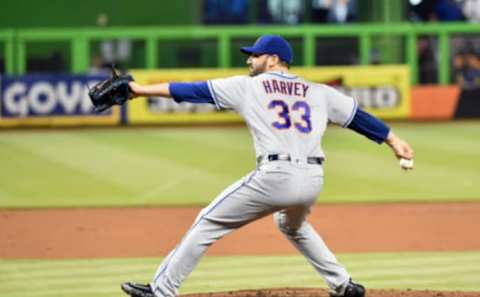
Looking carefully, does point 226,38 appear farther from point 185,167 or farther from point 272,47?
point 272,47

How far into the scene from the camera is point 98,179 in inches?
588

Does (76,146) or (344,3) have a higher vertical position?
(344,3)

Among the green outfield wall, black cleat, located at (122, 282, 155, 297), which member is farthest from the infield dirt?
the green outfield wall

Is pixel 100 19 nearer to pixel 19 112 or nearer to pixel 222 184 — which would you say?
pixel 19 112

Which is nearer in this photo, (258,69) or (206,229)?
(206,229)

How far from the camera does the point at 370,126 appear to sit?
281 inches

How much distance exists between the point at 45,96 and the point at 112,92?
15.6m

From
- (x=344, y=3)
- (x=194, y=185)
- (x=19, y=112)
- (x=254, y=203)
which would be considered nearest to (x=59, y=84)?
(x=19, y=112)

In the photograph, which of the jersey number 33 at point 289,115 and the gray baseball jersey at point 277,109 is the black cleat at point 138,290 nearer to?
the gray baseball jersey at point 277,109

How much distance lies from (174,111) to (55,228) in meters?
11.1

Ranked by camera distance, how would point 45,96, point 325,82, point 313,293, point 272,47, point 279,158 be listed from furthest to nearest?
point 325,82, point 45,96, point 313,293, point 272,47, point 279,158

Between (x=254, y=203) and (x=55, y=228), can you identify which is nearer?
(x=254, y=203)

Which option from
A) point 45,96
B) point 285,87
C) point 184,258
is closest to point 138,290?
point 184,258

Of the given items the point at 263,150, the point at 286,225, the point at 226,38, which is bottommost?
the point at 226,38
